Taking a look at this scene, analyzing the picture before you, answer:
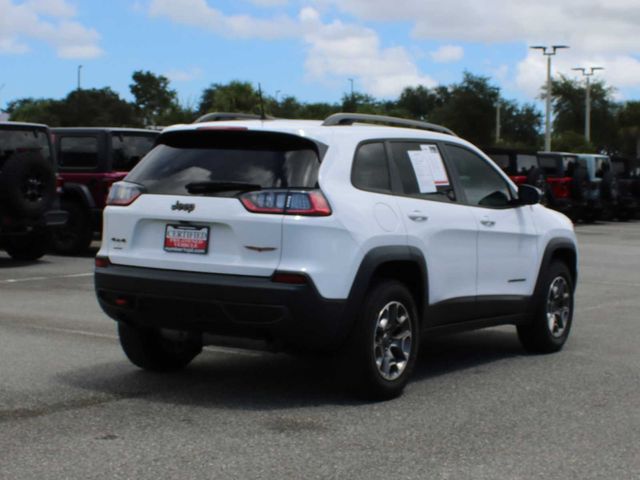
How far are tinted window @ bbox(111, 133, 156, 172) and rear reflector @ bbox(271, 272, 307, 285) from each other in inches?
449

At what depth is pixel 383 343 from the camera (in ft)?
23.5

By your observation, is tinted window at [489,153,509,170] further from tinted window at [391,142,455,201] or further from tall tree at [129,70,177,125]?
tall tree at [129,70,177,125]

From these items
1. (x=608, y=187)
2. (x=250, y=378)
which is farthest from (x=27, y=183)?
(x=608, y=187)

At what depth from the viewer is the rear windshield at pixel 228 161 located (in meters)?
6.91

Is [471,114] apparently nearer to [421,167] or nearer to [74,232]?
[74,232]

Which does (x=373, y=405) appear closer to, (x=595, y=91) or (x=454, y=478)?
(x=454, y=478)

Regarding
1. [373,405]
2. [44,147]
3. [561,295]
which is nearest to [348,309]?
[373,405]

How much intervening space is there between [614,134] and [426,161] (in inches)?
3287

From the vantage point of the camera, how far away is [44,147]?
53.3ft

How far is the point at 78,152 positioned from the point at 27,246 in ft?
6.05

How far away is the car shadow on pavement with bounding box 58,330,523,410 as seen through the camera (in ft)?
23.4

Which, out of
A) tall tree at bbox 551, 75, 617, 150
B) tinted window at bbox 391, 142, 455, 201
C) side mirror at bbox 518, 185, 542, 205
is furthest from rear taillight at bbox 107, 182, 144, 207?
tall tree at bbox 551, 75, 617, 150

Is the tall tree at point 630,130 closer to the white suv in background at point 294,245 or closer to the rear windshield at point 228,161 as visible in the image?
the white suv in background at point 294,245

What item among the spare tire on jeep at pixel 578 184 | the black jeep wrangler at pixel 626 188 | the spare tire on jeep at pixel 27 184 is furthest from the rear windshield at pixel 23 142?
the black jeep wrangler at pixel 626 188
